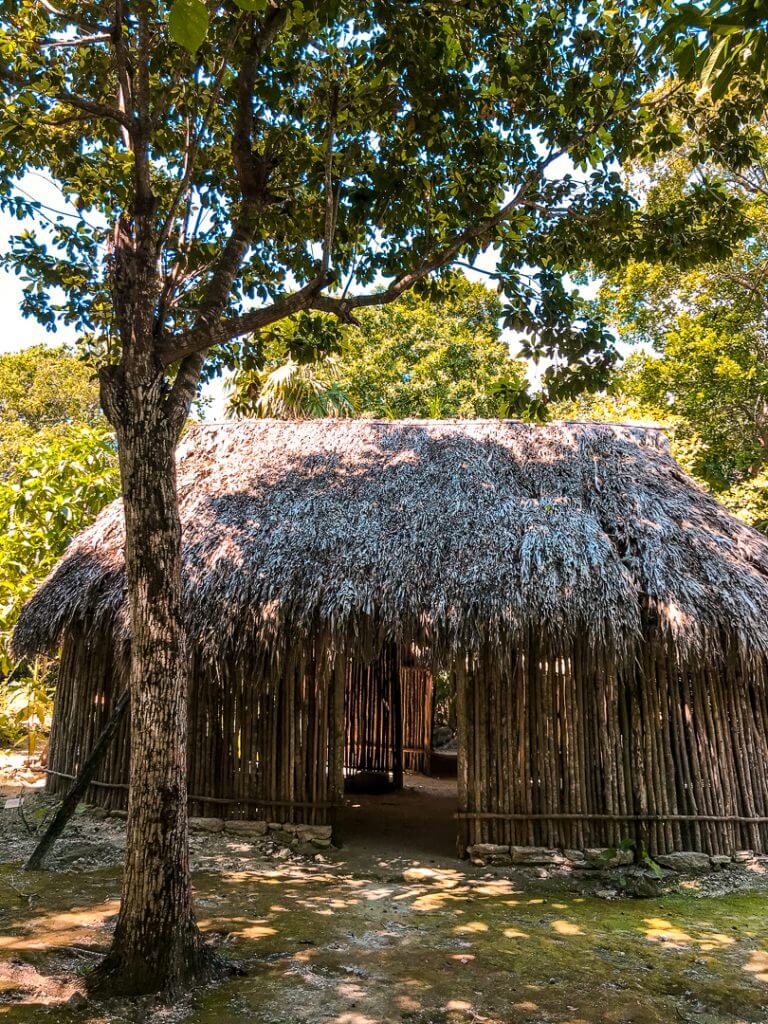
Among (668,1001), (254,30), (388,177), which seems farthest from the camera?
(388,177)

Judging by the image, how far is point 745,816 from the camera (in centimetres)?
639

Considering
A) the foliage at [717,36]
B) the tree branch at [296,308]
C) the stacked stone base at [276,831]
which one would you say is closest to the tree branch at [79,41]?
the tree branch at [296,308]

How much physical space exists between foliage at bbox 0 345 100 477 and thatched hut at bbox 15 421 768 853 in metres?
14.1

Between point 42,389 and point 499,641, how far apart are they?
58.2 feet

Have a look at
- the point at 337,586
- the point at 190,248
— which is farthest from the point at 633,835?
the point at 190,248

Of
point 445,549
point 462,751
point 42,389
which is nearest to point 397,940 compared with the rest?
point 462,751

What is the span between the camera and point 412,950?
4.35 metres

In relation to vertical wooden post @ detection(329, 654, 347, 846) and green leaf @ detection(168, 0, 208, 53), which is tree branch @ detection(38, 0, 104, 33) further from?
vertical wooden post @ detection(329, 654, 347, 846)

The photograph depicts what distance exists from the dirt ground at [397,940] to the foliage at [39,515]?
320cm

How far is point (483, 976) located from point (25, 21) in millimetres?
6728

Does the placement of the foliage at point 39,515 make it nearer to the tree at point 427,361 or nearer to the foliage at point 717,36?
the tree at point 427,361

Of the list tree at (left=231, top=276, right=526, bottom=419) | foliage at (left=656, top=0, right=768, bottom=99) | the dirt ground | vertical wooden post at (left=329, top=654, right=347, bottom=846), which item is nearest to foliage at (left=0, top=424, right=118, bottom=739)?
the dirt ground

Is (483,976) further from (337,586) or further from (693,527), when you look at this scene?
(693,527)

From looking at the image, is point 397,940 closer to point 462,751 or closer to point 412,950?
point 412,950
